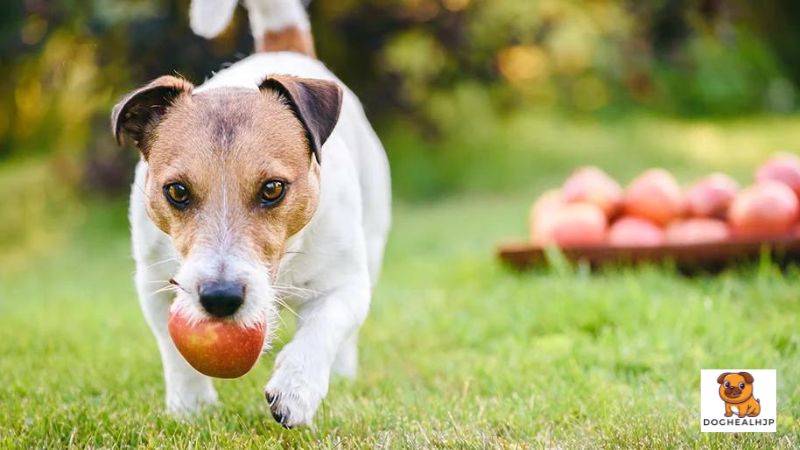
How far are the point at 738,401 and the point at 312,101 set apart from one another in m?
1.64

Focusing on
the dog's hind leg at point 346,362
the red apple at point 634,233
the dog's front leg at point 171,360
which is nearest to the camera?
the dog's front leg at point 171,360

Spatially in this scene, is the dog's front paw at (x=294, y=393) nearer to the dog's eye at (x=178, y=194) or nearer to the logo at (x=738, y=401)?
the dog's eye at (x=178, y=194)

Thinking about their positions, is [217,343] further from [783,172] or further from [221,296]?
[783,172]

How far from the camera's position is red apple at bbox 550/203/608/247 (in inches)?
215

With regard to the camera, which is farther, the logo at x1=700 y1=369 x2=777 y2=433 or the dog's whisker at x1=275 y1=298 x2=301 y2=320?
the dog's whisker at x1=275 y1=298 x2=301 y2=320

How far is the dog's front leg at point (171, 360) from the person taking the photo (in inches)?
125

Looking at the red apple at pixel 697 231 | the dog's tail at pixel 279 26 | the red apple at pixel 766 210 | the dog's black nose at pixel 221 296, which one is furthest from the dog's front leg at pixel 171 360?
the red apple at pixel 766 210

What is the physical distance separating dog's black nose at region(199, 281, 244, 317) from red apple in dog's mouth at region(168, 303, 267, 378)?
6 centimetres

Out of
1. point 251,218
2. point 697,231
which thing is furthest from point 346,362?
point 697,231

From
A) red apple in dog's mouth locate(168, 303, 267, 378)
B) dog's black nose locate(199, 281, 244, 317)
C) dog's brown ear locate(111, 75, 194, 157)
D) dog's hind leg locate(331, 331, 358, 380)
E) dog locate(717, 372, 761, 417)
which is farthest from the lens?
dog's hind leg locate(331, 331, 358, 380)

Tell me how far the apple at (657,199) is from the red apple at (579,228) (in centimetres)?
26

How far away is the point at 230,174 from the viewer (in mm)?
2734

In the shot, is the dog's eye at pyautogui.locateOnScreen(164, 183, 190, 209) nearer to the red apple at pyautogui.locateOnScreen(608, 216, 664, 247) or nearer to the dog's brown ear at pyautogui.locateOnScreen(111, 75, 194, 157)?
the dog's brown ear at pyautogui.locateOnScreen(111, 75, 194, 157)

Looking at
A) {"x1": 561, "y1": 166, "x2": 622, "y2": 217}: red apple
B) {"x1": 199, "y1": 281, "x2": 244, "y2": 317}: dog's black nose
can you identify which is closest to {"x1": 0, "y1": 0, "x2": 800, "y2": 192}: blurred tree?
{"x1": 561, "y1": 166, "x2": 622, "y2": 217}: red apple
